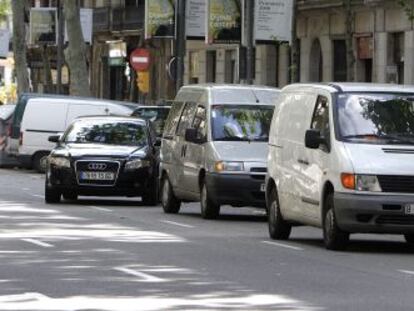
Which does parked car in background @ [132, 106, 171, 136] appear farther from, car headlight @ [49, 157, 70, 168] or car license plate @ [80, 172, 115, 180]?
car license plate @ [80, 172, 115, 180]

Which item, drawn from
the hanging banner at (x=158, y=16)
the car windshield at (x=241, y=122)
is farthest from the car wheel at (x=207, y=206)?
the hanging banner at (x=158, y=16)

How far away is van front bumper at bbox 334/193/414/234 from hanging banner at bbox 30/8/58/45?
145 ft

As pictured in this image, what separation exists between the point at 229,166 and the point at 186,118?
2224 mm

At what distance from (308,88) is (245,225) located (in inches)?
158

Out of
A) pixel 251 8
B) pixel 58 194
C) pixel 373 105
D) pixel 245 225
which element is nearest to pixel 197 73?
pixel 251 8

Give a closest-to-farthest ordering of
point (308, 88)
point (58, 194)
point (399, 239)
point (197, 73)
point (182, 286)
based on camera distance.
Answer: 1. point (182, 286)
2. point (308, 88)
3. point (399, 239)
4. point (58, 194)
5. point (197, 73)

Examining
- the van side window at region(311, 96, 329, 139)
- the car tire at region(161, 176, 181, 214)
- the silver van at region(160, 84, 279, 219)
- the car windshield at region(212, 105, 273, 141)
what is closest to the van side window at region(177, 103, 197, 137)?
the silver van at region(160, 84, 279, 219)

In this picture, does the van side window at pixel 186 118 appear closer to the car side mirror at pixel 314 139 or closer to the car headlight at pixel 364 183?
the car side mirror at pixel 314 139

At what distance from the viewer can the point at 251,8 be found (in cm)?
3866

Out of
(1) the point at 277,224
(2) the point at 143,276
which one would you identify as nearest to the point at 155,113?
(1) the point at 277,224

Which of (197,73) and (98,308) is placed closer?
(98,308)

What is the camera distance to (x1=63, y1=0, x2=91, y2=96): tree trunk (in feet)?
167

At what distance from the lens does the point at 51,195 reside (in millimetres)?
26734

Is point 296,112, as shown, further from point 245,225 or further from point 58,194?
point 58,194
